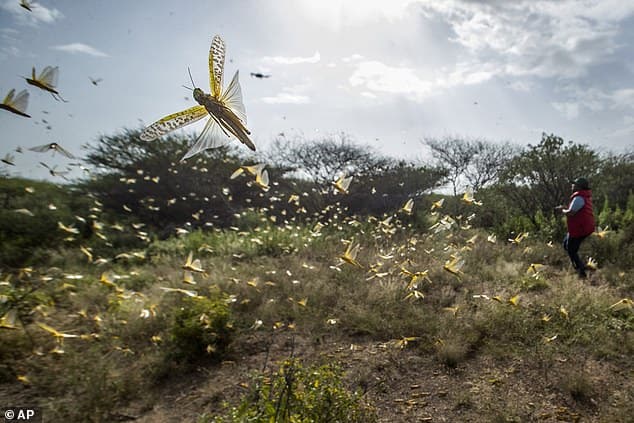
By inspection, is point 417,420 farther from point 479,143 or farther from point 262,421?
point 479,143

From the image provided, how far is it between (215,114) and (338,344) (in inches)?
151

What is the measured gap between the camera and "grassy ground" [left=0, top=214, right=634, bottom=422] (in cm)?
276

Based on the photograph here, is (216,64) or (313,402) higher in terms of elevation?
(216,64)

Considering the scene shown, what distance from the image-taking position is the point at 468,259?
21.3 feet

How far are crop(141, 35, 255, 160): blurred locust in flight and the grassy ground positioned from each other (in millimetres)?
1197

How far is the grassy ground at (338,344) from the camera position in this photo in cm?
276

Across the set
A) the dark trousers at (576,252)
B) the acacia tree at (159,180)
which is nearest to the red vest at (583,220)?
the dark trousers at (576,252)

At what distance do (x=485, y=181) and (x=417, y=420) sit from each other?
14.4 metres

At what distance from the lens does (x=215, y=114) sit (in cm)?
43

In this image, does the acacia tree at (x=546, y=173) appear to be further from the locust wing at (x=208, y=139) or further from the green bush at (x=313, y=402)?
the locust wing at (x=208, y=139)

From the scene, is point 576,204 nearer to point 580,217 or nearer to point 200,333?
point 580,217

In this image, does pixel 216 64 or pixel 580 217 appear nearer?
pixel 216 64

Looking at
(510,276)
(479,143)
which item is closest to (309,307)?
(510,276)

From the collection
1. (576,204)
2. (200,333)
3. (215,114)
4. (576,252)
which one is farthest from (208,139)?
(576,252)
